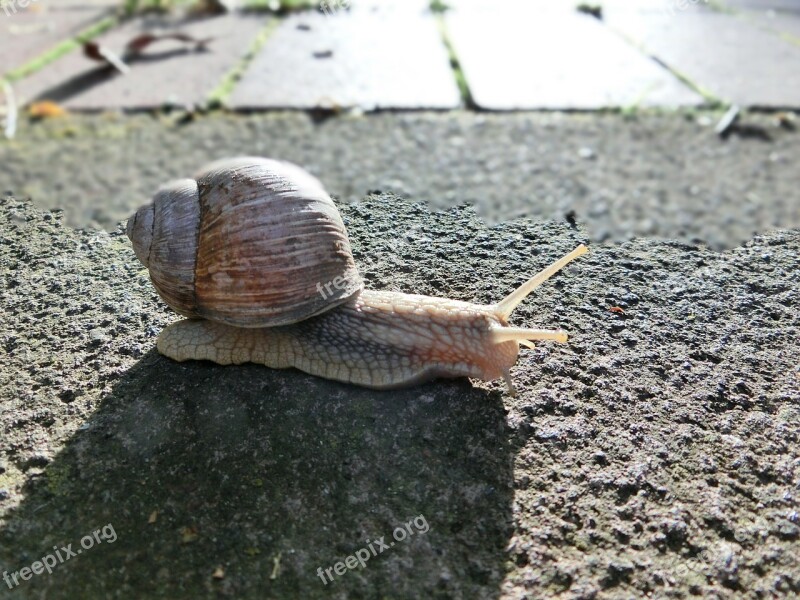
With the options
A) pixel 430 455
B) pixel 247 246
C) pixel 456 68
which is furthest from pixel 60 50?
pixel 430 455

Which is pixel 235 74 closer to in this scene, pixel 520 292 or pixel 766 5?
pixel 520 292

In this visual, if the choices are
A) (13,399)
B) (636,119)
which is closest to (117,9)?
(636,119)

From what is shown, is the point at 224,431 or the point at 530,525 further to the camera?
the point at 224,431

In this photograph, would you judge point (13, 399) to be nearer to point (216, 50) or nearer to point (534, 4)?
point (216, 50)
